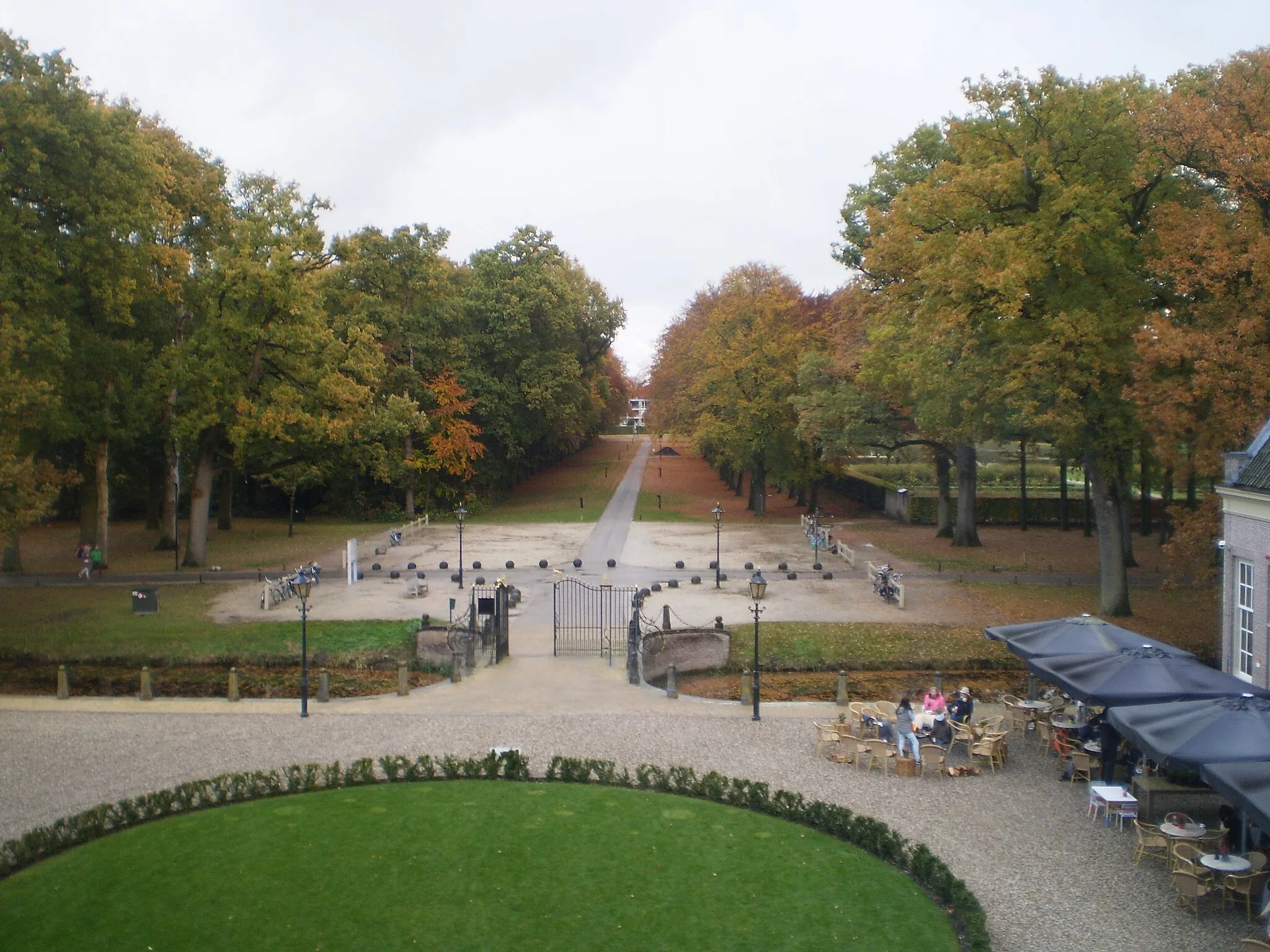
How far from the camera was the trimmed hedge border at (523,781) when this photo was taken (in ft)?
40.8

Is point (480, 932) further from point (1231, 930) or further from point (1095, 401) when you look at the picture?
Answer: point (1095, 401)

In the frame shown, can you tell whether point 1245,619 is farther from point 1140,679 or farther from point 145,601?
point 145,601

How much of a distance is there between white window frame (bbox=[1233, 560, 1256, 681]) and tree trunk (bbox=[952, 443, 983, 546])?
80.1ft

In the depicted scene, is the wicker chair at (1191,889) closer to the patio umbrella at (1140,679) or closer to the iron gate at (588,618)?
the patio umbrella at (1140,679)

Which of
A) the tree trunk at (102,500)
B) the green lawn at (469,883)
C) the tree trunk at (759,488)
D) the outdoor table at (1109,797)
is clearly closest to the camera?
the green lawn at (469,883)

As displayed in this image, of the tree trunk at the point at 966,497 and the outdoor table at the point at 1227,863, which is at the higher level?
the tree trunk at the point at 966,497

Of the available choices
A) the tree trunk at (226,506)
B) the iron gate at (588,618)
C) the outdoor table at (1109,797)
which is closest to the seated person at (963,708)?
the outdoor table at (1109,797)

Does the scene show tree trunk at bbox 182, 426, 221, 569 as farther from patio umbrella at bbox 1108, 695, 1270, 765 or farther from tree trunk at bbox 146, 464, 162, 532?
patio umbrella at bbox 1108, 695, 1270, 765

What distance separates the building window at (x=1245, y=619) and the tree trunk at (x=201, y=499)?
34.6 meters

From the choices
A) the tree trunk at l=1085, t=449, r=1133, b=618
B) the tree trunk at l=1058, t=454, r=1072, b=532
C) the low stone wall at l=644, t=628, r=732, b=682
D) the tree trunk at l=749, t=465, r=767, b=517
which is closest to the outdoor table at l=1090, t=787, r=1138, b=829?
the low stone wall at l=644, t=628, r=732, b=682

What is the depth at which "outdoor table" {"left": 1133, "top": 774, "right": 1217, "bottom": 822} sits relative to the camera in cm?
1457

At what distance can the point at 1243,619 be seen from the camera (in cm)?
2019

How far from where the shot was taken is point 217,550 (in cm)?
4516

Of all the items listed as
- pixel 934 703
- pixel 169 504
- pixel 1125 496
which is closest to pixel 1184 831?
pixel 934 703
